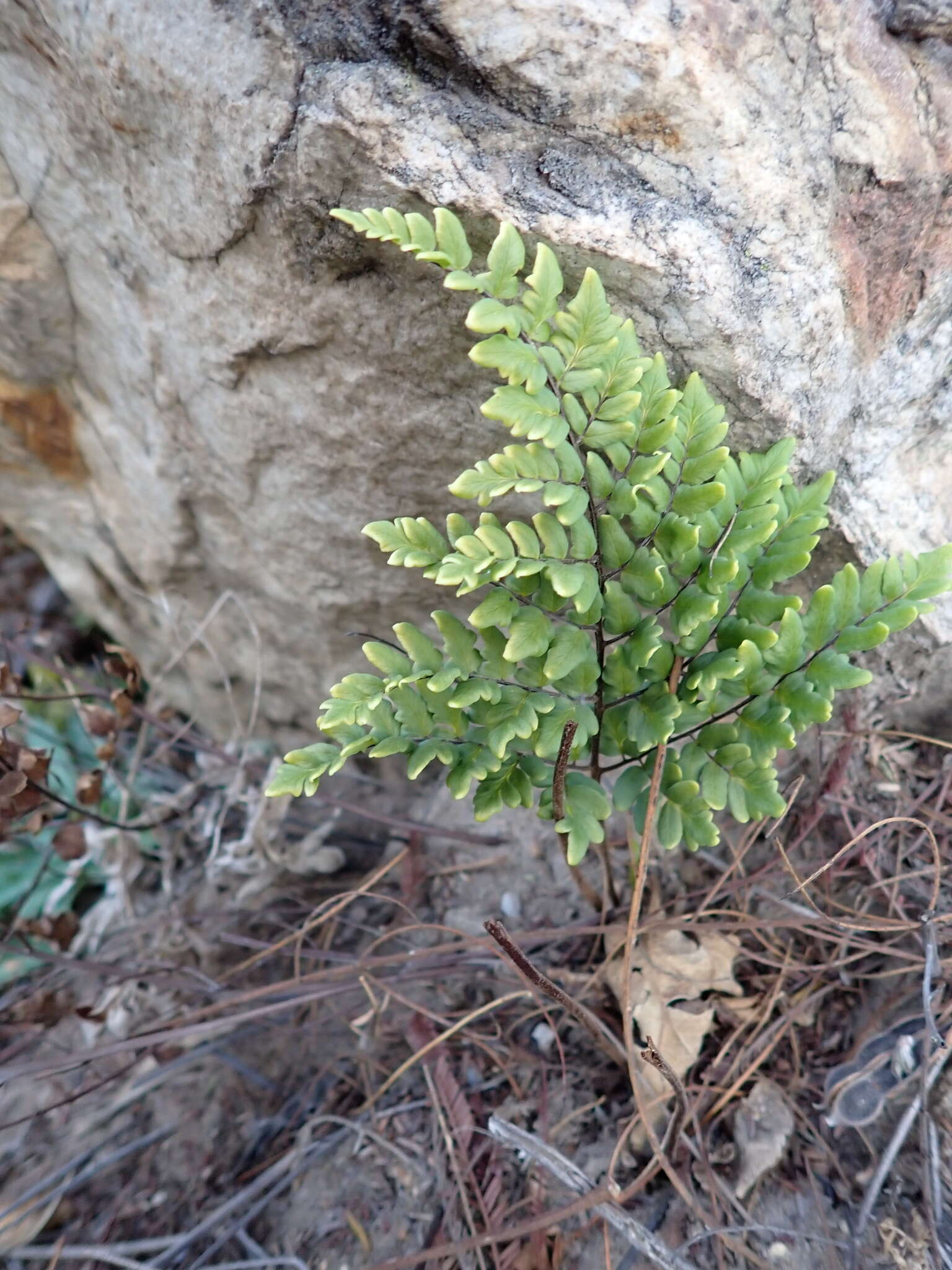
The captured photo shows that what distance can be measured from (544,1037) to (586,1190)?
0.43 meters

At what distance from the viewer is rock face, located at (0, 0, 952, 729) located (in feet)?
4.75

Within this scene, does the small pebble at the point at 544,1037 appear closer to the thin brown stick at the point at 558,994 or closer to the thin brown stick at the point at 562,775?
the thin brown stick at the point at 558,994

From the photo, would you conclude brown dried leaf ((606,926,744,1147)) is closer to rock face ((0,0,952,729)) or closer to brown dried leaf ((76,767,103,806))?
rock face ((0,0,952,729))

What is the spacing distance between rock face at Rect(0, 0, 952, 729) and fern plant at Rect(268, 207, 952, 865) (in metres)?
0.18

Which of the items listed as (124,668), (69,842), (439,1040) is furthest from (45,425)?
(439,1040)

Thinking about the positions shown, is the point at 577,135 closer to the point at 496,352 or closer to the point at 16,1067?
the point at 496,352

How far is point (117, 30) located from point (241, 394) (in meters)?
0.68

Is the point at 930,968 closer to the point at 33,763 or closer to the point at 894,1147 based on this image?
the point at 894,1147

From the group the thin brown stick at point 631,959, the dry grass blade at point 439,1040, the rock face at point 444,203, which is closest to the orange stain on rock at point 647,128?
the rock face at point 444,203

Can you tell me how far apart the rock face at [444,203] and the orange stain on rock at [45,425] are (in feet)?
0.70

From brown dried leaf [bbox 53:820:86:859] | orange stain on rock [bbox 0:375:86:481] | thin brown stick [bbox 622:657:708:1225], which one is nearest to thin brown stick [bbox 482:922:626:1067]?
thin brown stick [bbox 622:657:708:1225]

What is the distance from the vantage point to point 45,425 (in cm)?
248

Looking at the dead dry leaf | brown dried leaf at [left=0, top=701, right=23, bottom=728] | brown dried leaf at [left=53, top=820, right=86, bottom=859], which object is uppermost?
the dead dry leaf

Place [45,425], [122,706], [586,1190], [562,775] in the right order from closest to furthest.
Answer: [562,775], [586,1190], [122,706], [45,425]
